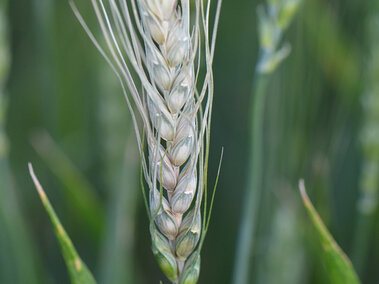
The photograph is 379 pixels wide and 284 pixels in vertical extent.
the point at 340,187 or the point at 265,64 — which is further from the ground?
the point at 265,64

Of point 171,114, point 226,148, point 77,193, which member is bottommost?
point 226,148

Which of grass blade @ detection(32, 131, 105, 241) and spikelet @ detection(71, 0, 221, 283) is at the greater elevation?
spikelet @ detection(71, 0, 221, 283)

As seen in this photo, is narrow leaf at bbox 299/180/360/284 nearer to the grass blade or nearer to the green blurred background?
the green blurred background

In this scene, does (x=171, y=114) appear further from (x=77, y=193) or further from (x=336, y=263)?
(x=77, y=193)

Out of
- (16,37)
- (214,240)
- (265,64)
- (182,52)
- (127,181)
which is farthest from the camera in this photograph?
(16,37)

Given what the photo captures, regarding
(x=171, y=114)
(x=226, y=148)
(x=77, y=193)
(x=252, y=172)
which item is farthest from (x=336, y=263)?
(x=226, y=148)

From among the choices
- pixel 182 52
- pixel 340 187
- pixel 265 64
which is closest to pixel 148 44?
pixel 182 52

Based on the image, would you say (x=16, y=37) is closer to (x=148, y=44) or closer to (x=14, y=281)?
(x=14, y=281)

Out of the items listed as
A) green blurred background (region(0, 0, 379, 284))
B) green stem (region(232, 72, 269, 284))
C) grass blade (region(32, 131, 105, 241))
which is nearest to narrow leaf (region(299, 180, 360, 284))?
green stem (region(232, 72, 269, 284))
